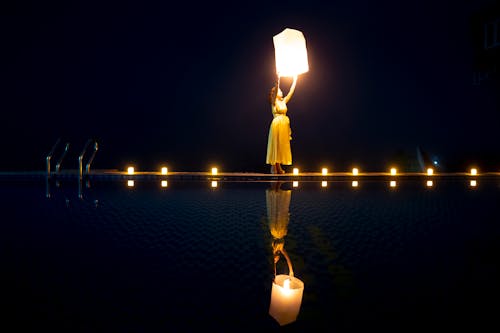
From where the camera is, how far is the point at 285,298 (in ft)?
3.67

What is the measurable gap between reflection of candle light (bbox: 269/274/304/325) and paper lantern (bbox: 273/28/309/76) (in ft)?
17.4

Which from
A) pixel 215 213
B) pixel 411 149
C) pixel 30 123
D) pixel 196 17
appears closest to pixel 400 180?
pixel 411 149

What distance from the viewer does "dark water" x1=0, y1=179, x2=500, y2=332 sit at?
97 cm

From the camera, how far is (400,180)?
7184mm

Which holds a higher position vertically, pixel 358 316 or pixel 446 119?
pixel 446 119

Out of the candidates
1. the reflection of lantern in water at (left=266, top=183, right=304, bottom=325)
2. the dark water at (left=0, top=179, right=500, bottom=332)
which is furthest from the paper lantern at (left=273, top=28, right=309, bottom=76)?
the reflection of lantern in water at (left=266, top=183, right=304, bottom=325)

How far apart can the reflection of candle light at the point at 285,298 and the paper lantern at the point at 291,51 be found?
209 inches

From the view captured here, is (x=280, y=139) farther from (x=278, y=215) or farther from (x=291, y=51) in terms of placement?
(x=278, y=215)

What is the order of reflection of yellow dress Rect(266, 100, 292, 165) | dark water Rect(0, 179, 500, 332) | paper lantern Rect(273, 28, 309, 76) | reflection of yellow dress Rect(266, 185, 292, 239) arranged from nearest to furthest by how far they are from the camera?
dark water Rect(0, 179, 500, 332) < reflection of yellow dress Rect(266, 185, 292, 239) < paper lantern Rect(273, 28, 309, 76) < reflection of yellow dress Rect(266, 100, 292, 165)

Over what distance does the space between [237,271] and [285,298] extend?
0.33m

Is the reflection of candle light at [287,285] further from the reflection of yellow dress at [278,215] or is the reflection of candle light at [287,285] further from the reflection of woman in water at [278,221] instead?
the reflection of yellow dress at [278,215]

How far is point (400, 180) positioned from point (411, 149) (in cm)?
283

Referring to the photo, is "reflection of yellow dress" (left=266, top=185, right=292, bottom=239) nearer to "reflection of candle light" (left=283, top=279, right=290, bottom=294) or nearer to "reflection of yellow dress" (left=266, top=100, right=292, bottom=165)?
"reflection of candle light" (left=283, top=279, right=290, bottom=294)

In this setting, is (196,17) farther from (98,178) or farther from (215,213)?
(215,213)
